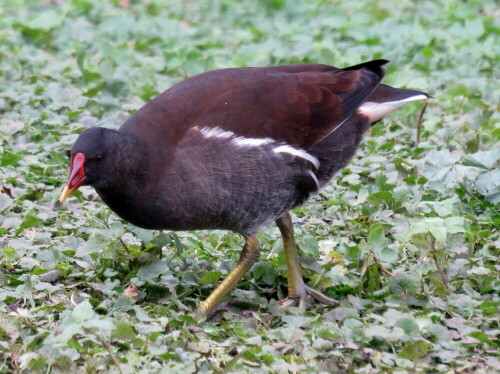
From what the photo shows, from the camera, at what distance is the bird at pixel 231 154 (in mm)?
4789

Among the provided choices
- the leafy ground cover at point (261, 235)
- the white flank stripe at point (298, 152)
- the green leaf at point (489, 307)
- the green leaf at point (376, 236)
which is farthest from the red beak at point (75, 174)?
the green leaf at point (489, 307)

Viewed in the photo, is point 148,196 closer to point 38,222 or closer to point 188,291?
point 188,291

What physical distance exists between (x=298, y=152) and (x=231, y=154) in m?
0.41

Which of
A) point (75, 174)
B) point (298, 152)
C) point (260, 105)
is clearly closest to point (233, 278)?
point (298, 152)

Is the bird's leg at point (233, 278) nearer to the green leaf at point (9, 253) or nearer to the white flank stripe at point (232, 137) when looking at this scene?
the white flank stripe at point (232, 137)

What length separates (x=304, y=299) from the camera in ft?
16.9

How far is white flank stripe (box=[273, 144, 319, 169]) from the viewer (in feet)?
16.8

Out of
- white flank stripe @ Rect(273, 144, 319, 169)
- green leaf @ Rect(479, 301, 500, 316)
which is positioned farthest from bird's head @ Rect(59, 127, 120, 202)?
green leaf @ Rect(479, 301, 500, 316)

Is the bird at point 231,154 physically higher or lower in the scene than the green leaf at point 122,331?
higher

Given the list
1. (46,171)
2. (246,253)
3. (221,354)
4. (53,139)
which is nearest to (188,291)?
(246,253)

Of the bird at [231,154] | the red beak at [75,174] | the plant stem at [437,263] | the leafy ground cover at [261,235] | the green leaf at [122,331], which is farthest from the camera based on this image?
the plant stem at [437,263]

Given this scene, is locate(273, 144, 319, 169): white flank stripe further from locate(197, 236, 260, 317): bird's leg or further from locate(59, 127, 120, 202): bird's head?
locate(59, 127, 120, 202): bird's head

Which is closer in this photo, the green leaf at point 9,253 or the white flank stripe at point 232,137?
the white flank stripe at point 232,137

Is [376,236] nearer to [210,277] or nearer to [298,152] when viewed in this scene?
[298,152]
